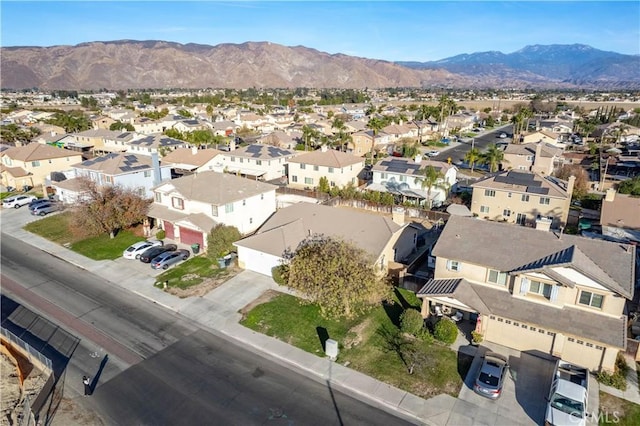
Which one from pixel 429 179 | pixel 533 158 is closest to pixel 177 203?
pixel 429 179

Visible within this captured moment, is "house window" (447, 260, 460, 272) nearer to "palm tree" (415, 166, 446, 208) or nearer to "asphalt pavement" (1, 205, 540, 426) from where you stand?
"asphalt pavement" (1, 205, 540, 426)

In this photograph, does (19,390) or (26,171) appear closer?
(19,390)

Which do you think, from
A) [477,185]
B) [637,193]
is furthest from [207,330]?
[637,193]

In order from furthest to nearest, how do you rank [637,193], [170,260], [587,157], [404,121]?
[404,121] → [587,157] → [637,193] → [170,260]

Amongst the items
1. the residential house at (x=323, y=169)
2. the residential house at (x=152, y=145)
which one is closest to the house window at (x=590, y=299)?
the residential house at (x=323, y=169)

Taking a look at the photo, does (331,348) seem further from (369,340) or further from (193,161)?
(193,161)

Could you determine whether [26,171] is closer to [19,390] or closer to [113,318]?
[113,318]
